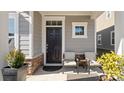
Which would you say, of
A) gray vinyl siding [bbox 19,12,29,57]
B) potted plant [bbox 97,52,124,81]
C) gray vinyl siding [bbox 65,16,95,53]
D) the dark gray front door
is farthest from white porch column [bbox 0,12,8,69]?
gray vinyl siding [bbox 65,16,95,53]

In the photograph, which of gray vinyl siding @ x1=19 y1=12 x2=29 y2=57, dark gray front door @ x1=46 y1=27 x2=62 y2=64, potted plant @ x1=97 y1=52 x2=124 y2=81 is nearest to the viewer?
potted plant @ x1=97 y1=52 x2=124 y2=81

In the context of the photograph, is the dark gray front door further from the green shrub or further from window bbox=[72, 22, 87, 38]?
the green shrub

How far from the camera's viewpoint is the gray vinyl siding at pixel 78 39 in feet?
42.5

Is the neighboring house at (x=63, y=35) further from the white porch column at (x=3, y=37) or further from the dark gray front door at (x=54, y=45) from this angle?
the white porch column at (x=3, y=37)

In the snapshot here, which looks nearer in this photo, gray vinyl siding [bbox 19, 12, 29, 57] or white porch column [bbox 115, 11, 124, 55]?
white porch column [bbox 115, 11, 124, 55]

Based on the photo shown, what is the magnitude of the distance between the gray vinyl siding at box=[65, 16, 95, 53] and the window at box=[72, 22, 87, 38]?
0.17 m

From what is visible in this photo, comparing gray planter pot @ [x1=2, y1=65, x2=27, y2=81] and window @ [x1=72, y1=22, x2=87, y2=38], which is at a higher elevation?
window @ [x1=72, y1=22, x2=87, y2=38]

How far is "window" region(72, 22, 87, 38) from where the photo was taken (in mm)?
13000

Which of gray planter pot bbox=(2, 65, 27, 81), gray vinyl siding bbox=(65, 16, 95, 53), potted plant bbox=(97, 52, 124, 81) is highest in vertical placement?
gray vinyl siding bbox=(65, 16, 95, 53)

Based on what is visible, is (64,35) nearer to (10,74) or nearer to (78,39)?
(78,39)

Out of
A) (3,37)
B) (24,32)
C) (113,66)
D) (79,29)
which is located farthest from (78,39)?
(113,66)
